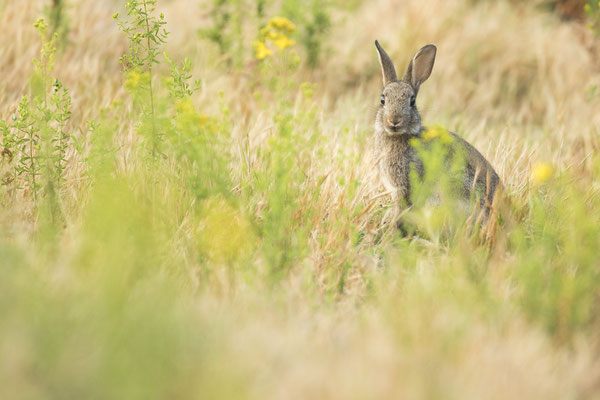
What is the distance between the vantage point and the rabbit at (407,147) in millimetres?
4012

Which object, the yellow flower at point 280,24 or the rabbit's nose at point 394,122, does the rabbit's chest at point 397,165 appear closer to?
the rabbit's nose at point 394,122

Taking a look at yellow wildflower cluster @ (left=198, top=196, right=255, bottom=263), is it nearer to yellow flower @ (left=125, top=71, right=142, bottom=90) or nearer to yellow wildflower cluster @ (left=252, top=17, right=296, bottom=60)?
yellow flower @ (left=125, top=71, right=142, bottom=90)

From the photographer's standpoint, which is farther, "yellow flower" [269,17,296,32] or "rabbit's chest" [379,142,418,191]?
"rabbit's chest" [379,142,418,191]

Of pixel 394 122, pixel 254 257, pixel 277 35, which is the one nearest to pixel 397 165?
pixel 394 122

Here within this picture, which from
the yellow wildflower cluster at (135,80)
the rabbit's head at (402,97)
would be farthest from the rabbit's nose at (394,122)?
the yellow wildflower cluster at (135,80)

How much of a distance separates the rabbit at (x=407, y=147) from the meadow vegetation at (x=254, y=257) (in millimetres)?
138

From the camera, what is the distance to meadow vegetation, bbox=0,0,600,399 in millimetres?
2188

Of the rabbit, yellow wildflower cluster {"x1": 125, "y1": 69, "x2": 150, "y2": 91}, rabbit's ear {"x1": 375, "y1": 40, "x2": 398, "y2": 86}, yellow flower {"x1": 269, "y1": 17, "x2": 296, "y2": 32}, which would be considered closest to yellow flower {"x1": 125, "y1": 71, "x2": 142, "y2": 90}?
yellow wildflower cluster {"x1": 125, "y1": 69, "x2": 150, "y2": 91}

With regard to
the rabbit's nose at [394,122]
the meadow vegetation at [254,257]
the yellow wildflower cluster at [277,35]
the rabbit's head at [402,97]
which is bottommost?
the meadow vegetation at [254,257]

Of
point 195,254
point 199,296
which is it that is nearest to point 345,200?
point 195,254

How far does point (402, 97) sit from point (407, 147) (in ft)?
1.01

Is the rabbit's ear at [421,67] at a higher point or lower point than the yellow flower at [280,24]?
lower

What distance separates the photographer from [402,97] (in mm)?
4121

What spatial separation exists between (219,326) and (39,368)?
61cm
